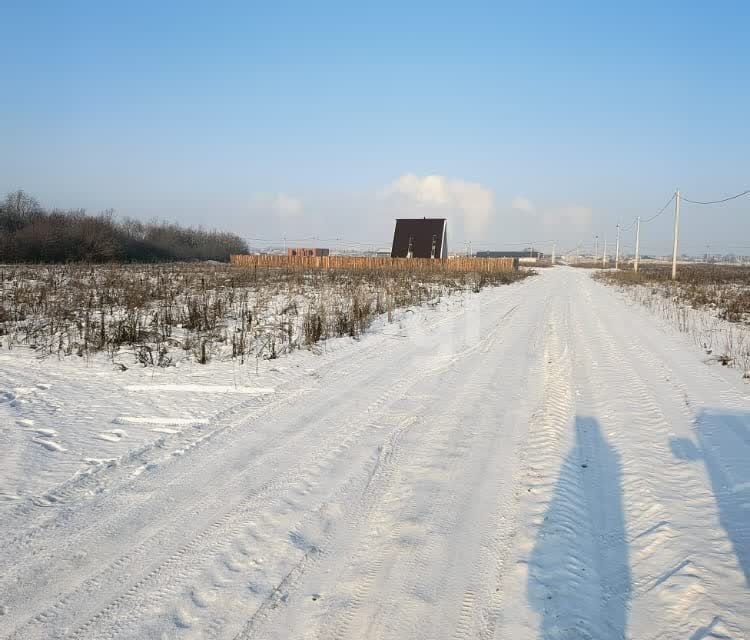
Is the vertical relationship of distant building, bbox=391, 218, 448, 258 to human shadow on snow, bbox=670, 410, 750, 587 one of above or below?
above

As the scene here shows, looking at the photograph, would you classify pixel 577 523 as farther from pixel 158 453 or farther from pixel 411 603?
pixel 158 453

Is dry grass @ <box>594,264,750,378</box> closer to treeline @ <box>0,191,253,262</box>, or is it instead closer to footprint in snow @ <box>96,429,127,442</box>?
footprint in snow @ <box>96,429,127,442</box>

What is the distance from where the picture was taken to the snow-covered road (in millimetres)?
2473

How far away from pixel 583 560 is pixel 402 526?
1.06 meters

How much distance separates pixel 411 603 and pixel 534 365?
620cm

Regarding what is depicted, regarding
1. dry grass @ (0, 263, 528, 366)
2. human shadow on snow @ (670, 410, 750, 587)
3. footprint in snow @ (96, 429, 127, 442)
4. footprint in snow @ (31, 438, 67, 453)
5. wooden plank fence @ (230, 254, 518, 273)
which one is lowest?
footprint in snow @ (31, 438, 67, 453)

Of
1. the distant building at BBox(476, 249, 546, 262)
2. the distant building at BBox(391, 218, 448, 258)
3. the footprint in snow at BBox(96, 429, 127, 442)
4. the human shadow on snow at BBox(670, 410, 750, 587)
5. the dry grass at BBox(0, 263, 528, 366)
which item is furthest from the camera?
the distant building at BBox(476, 249, 546, 262)

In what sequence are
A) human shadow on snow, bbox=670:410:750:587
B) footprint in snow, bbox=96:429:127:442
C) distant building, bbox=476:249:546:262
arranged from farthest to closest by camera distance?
Answer: distant building, bbox=476:249:546:262
footprint in snow, bbox=96:429:127:442
human shadow on snow, bbox=670:410:750:587

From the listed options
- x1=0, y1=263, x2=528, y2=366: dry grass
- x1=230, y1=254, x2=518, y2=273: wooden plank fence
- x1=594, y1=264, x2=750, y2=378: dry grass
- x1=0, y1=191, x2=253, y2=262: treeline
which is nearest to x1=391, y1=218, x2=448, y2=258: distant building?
x1=230, y1=254, x2=518, y2=273: wooden plank fence

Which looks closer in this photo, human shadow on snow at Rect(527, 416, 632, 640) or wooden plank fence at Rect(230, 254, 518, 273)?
human shadow on snow at Rect(527, 416, 632, 640)

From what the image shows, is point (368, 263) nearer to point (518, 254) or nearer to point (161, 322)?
point (161, 322)

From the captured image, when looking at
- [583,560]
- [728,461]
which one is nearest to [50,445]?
[583,560]

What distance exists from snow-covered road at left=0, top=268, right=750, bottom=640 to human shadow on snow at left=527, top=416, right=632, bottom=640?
14 mm

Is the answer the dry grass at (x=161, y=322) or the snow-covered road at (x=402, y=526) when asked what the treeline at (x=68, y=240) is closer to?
the dry grass at (x=161, y=322)
